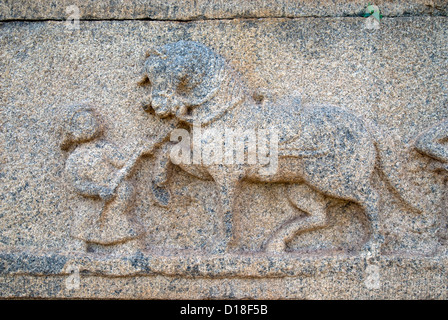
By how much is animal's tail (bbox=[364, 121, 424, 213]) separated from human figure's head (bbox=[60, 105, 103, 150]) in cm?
166

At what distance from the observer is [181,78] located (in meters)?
2.61

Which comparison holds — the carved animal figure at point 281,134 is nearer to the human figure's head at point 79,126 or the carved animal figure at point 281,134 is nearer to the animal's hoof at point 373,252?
the animal's hoof at point 373,252

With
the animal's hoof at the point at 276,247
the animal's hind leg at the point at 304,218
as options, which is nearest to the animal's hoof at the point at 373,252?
the animal's hind leg at the point at 304,218

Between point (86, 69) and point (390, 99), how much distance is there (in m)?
1.89

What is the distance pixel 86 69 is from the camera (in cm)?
284

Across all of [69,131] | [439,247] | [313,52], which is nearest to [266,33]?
[313,52]

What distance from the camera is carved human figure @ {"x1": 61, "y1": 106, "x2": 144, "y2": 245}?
2.69 m

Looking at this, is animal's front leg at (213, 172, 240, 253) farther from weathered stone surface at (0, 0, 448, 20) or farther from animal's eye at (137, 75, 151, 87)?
weathered stone surface at (0, 0, 448, 20)

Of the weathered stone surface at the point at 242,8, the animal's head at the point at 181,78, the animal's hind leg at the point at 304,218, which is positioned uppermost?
the weathered stone surface at the point at 242,8

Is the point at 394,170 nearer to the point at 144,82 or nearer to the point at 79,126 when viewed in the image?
the point at 144,82

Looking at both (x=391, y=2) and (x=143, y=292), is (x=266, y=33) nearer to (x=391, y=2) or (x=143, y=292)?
(x=391, y=2)

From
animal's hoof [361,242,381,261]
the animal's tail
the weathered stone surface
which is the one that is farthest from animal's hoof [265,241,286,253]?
the weathered stone surface

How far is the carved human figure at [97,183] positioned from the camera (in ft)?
8.81

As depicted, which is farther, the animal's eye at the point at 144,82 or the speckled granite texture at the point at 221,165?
the animal's eye at the point at 144,82
